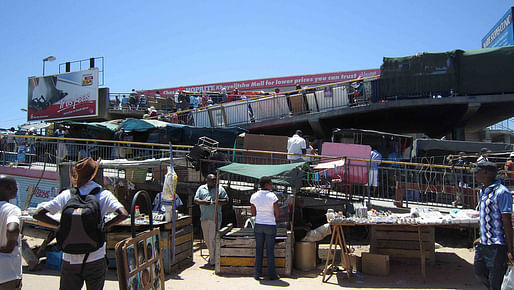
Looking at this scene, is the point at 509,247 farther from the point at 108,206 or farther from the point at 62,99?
the point at 62,99

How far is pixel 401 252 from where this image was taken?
7926 millimetres

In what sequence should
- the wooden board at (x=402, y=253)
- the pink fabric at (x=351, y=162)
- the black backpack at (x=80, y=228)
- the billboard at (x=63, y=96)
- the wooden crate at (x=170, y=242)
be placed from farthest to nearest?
1. the billboard at (x=63, y=96)
2. the pink fabric at (x=351, y=162)
3. the wooden board at (x=402, y=253)
4. the wooden crate at (x=170, y=242)
5. the black backpack at (x=80, y=228)

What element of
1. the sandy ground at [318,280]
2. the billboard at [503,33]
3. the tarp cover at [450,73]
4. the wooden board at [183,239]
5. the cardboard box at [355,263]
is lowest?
the sandy ground at [318,280]

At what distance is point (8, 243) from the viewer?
3.47 meters

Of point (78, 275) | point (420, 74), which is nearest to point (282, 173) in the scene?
point (78, 275)

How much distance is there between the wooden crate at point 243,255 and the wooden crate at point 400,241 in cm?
205

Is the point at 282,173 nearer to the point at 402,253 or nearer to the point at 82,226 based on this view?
the point at 402,253

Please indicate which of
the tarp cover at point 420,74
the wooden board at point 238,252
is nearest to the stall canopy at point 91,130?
the wooden board at point 238,252

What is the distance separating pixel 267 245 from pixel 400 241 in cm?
309

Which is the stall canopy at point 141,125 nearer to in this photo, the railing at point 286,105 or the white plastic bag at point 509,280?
the railing at point 286,105

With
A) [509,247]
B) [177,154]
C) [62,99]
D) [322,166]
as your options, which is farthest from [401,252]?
A: [62,99]

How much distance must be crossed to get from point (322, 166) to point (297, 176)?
5.52 feet

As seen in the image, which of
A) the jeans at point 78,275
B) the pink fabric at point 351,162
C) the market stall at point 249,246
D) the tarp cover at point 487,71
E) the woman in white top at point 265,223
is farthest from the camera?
the tarp cover at point 487,71

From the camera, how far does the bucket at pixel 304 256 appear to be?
773 cm
